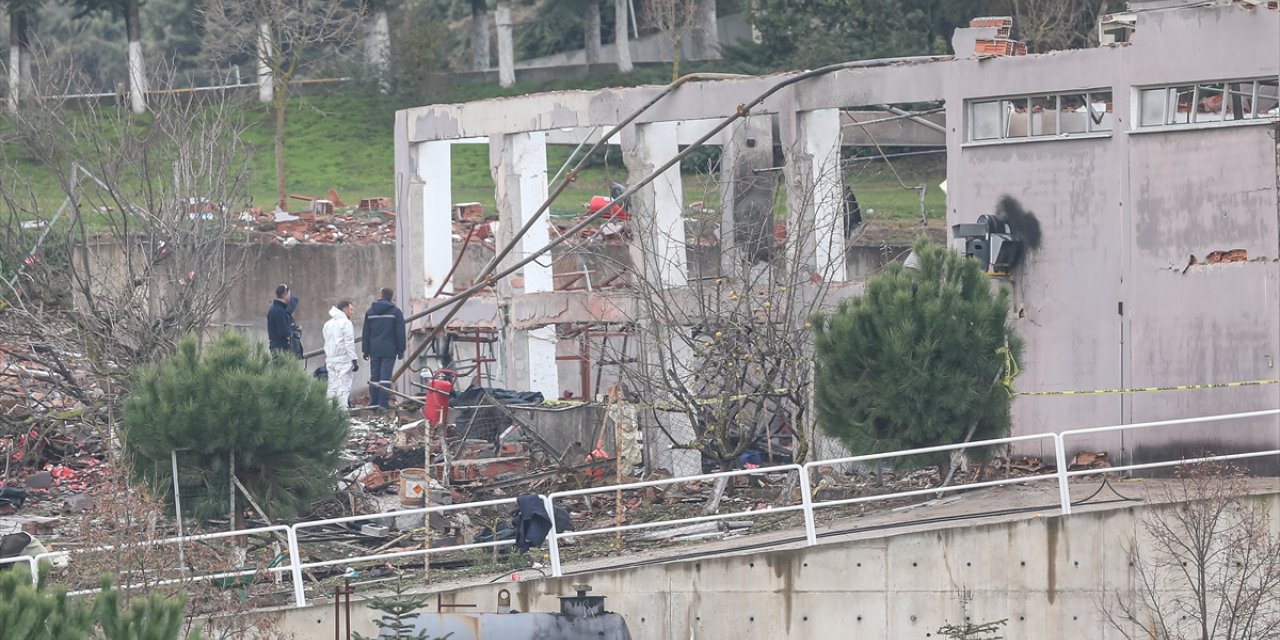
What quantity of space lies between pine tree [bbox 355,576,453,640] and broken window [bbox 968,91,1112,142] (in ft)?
24.7

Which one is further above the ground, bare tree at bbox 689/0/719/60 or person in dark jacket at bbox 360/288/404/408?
bare tree at bbox 689/0/719/60

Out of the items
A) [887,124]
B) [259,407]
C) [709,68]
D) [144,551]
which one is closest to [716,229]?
[887,124]

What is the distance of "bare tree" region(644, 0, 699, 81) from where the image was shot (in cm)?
4322

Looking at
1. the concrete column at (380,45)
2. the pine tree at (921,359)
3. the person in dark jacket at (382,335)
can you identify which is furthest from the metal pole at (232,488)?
the concrete column at (380,45)

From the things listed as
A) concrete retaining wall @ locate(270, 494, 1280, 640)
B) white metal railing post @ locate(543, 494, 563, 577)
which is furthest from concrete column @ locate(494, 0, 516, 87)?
concrete retaining wall @ locate(270, 494, 1280, 640)

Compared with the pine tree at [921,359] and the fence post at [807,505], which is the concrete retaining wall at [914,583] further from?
the pine tree at [921,359]

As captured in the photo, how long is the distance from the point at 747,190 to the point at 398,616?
9038 mm

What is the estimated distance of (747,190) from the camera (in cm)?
2156

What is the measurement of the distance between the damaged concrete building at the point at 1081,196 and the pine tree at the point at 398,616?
569 cm

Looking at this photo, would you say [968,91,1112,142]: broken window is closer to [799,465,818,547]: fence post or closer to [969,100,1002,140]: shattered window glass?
[969,100,1002,140]: shattered window glass

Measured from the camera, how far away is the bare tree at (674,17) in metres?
43.2

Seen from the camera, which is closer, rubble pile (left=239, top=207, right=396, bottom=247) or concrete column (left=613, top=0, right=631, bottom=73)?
rubble pile (left=239, top=207, right=396, bottom=247)

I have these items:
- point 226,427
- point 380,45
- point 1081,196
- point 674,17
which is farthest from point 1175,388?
point 380,45

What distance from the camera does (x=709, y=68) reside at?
46844 millimetres
